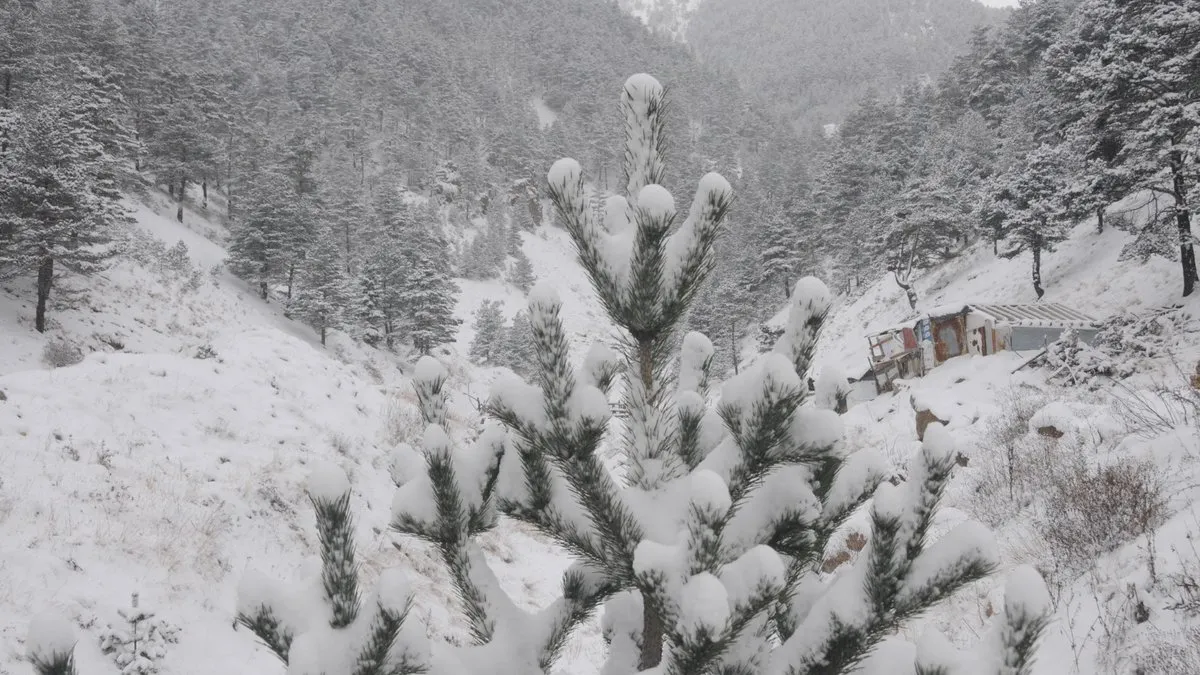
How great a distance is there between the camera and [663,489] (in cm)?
179

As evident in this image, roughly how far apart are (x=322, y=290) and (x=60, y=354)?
1398 centimetres

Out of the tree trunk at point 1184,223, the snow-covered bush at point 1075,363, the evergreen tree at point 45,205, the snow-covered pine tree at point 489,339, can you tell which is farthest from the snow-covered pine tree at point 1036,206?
the evergreen tree at point 45,205

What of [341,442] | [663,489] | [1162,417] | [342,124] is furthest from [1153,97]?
[342,124]

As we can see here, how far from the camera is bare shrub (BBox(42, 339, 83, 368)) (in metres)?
14.6

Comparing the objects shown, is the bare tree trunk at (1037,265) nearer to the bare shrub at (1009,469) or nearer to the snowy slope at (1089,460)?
the snowy slope at (1089,460)

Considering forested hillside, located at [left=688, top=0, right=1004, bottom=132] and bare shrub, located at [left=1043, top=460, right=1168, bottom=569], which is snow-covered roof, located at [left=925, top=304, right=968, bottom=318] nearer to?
bare shrub, located at [left=1043, top=460, right=1168, bottom=569]

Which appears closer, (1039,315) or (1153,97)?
(1153,97)

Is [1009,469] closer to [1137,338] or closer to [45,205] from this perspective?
[1137,338]

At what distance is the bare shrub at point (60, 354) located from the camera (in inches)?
573

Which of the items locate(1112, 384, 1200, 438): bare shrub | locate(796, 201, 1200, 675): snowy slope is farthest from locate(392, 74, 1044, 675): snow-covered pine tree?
locate(1112, 384, 1200, 438): bare shrub

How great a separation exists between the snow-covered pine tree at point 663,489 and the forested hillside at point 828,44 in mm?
103876

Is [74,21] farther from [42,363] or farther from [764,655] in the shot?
[764,655]

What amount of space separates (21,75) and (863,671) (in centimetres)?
4153

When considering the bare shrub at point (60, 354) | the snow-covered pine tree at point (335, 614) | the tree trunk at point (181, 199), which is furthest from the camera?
the tree trunk at point (181, 199)
